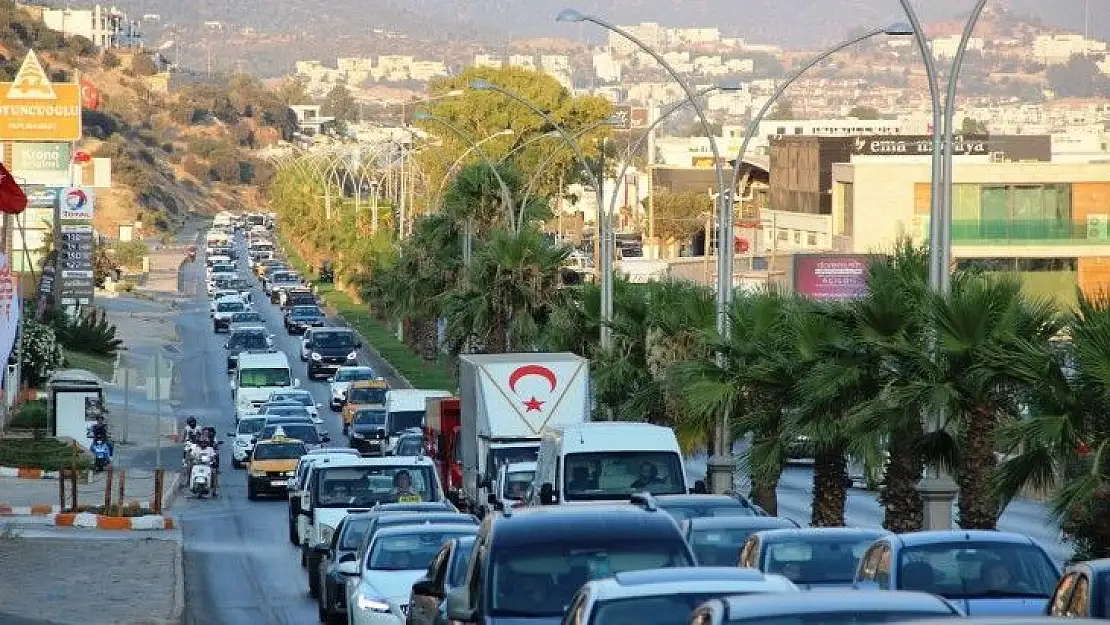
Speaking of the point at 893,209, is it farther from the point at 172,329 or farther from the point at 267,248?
the point at 267,248

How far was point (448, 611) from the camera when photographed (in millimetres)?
14391

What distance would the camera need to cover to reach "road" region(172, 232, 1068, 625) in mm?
27484

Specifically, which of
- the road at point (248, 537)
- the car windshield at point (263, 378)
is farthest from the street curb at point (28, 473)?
the car windshield at point (263, 378)

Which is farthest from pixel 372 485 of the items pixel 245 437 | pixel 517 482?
pixel 245 437

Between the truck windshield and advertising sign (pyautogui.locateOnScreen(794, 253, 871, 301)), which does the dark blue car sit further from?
advertising sign (pyautogui.locateOnScreen(794, 253, 871, 301))

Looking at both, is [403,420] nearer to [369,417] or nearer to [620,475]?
[369,417]

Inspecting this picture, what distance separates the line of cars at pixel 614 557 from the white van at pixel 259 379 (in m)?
28.5

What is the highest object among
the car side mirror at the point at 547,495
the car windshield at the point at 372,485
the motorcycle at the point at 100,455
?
the car side mirror at the point at 547,495

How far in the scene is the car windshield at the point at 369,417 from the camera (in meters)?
53.7

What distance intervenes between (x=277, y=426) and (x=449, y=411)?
27.1 feet

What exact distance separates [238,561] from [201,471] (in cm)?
1175

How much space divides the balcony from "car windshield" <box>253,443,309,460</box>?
140 ft

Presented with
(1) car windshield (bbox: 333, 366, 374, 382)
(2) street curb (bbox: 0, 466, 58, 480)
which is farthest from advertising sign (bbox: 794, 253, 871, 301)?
(2) street curb (bbox: 0, 466, 58, 480)

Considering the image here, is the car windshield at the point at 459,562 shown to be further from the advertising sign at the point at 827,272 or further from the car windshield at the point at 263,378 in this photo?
the advertising sign at the point at 827,272
